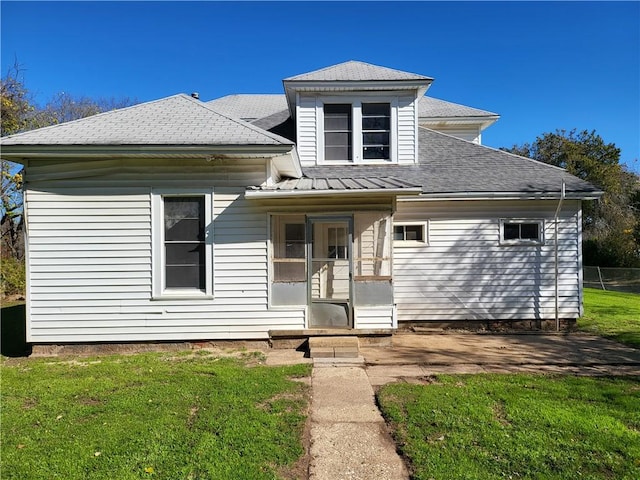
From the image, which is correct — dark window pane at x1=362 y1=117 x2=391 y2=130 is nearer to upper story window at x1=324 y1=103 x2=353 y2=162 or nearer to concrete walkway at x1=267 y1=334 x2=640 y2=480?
upper story window at x1=324 y1=103 x2=353 y2=162

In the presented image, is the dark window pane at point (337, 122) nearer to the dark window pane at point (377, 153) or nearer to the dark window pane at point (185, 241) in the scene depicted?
the dark window pane at point (377, 153)

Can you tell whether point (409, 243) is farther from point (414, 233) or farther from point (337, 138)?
point (337, 138)

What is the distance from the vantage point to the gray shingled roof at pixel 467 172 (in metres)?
8.71

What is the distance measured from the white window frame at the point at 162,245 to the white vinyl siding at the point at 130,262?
88mm

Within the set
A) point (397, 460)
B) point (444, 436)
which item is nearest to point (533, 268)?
point (444, 436)

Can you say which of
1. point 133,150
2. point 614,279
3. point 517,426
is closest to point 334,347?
point 517,426

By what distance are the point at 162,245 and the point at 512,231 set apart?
7.75m

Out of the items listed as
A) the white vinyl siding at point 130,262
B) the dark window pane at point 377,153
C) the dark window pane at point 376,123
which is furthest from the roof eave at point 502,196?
the white vinyl siding at point 130,262

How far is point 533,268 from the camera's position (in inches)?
348

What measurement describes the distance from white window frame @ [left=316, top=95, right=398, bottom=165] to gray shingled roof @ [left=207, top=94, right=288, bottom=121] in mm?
3764

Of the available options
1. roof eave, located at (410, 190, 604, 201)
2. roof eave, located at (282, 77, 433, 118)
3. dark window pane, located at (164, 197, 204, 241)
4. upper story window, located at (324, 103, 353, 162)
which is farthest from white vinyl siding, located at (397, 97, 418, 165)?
dark window pane, located at (164, 197, 204, 241)

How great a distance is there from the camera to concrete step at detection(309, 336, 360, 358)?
21.5 ft

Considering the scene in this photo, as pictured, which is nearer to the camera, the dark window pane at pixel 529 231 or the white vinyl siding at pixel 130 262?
the white vinyl siding at pixel 130 262

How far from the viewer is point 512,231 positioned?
898 centimetres
